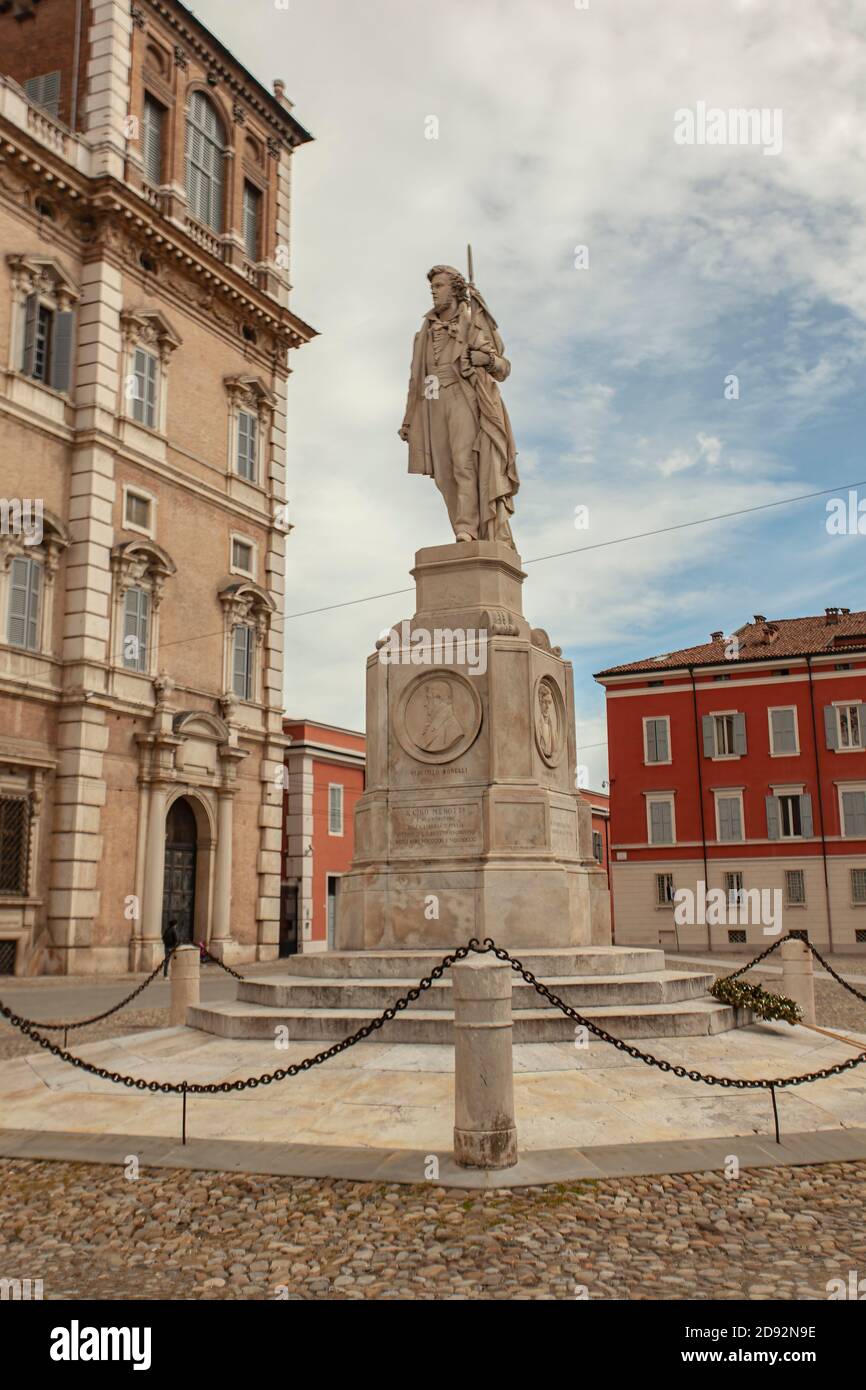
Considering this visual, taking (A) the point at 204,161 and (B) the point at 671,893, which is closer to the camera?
(A) the point at 204,161

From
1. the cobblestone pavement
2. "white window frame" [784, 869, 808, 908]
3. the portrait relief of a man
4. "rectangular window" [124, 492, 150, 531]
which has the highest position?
"rectangular window" [124, 492, 150, 531]

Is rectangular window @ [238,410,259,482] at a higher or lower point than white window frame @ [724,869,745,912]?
higher

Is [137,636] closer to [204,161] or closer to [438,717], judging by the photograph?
[204,161]

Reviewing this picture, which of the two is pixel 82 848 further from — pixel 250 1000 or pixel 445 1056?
pixel 445 1056

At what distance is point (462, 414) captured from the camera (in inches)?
514

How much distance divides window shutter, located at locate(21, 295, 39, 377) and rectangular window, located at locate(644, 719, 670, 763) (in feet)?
90.4

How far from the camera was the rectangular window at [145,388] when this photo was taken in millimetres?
26203

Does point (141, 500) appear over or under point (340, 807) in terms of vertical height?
over

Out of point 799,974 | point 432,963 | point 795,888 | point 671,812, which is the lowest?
point 799,974

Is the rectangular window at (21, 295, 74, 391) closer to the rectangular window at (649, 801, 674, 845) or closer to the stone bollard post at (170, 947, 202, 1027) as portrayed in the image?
the stone bollard post at (170, 947, 202, 1027)

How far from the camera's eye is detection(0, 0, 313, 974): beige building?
22.9m

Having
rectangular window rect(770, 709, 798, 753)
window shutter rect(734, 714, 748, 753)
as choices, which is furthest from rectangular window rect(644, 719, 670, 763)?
rectangular window rect(770, 709, 798, 753)

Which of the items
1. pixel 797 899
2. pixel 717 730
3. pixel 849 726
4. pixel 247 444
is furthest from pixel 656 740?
pixel 247 444

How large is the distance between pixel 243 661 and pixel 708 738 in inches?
816
